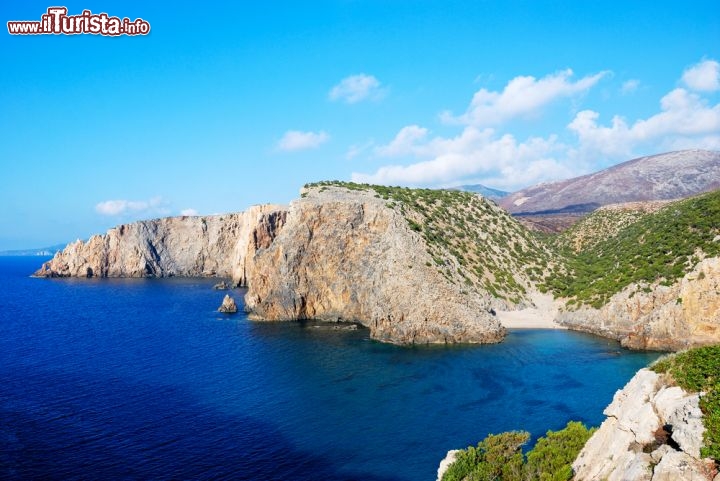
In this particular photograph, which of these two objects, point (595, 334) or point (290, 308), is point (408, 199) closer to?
point (290, 308)

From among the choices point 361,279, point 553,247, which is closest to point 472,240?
point 361,279

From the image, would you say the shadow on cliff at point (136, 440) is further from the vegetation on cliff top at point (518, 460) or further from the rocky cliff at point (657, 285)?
the rocky cliff at point (657, 285)

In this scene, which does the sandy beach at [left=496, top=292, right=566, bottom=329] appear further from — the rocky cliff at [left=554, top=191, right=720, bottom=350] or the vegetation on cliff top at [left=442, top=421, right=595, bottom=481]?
the vegetation on cliff top at [left=442, top=421, right=595, bottom=481]

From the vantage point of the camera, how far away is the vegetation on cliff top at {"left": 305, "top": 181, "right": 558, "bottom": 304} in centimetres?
8550

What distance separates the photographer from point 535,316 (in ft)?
270

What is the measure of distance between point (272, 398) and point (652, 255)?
6267 centimetres

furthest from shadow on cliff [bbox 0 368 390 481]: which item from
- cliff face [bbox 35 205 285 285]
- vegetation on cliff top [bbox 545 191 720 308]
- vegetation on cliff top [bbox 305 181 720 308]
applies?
cliff face [bbox 35 205 285 285]

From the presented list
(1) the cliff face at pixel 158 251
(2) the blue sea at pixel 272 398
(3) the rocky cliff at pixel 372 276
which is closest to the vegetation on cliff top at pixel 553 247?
(3) the rocky cliff at pixel 372 276

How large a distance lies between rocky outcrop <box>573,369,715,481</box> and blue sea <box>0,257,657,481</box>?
55.4 feet

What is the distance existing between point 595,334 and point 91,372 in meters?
69.0

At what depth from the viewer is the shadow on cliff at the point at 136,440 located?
117 ft

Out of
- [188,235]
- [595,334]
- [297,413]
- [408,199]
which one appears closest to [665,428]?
[297,413]

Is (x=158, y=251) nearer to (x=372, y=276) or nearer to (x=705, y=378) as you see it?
(x=372, y=276)

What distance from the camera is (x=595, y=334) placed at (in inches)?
2869
